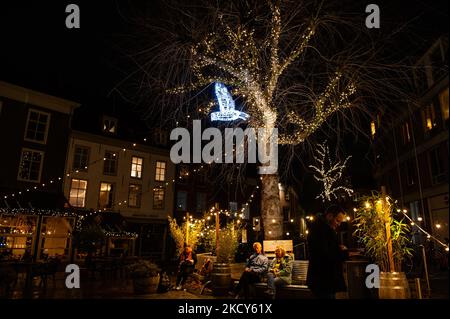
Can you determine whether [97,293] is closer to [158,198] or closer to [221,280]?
[221,280]

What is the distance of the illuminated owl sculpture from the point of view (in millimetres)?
11492

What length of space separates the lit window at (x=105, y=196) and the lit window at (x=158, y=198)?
3851mm

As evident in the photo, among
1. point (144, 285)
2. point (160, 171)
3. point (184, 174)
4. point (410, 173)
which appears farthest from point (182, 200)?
point (144, 285)

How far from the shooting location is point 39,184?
2050cm

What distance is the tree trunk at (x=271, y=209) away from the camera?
10500mm

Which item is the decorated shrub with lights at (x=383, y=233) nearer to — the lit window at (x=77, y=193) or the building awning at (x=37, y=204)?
the building awning at (x=37, y=204)

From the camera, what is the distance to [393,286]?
249 inches

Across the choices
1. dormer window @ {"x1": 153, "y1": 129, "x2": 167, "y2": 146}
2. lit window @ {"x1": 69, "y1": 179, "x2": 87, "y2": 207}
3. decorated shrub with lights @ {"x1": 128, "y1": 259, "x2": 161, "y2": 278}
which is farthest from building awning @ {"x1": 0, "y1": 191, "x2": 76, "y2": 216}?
decorated shrub with lights @ {"x1": 128, "y1": 259, "x2": 161, "y2": 278}

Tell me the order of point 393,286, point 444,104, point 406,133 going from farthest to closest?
Result: point 406,133 → point 393,286 → point 444,104

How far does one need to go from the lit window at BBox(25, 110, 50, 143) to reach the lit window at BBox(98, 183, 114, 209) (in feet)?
17.5

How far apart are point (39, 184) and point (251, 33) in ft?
54.5

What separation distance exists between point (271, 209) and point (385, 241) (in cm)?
394

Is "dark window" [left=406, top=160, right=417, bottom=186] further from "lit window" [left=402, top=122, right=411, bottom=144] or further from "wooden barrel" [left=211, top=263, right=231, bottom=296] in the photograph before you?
"wooden barrel" [left=211, top=263, right=231, bottom=296]
